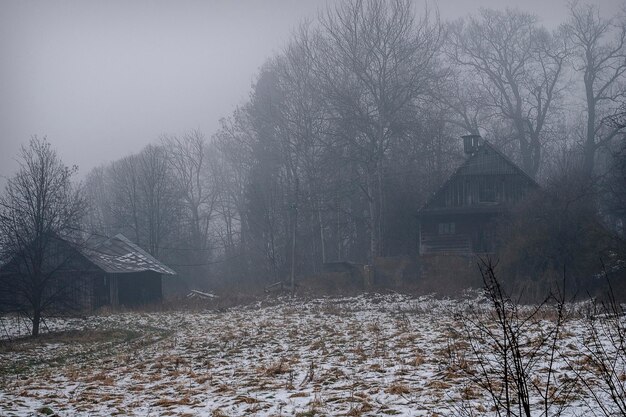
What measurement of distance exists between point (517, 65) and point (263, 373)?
40.8 m

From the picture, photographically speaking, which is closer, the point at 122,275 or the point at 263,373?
the point at 263,373

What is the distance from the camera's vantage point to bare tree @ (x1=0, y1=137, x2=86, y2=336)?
21969 mm

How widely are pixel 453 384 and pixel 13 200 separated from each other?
20.8 meters

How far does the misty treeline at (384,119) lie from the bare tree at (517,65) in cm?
11

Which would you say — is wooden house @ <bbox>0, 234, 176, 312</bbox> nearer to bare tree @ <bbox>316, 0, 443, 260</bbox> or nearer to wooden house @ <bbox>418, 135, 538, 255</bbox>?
bare tree @ <bbox>316, 0, 443, 260</bbox>

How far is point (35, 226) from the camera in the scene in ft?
73.9

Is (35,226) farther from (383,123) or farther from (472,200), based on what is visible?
(472,200)

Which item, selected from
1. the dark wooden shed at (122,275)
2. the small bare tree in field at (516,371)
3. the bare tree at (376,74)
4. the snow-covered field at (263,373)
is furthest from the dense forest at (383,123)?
the small bare tree in field at (516,371)

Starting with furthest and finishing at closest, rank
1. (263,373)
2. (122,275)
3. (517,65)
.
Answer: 1. (517,65)
2. (122,275)
3. (263,373)

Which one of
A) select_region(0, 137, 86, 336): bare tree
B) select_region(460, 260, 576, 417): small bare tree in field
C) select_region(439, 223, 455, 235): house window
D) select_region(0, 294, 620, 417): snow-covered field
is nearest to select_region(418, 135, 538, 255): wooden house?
select_region(439, 223, 455, 235): house window

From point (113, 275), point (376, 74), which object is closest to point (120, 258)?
point (113, 275)

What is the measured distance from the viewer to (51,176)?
76.3 ft

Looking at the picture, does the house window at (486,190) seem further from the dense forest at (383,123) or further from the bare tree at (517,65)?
the bare tree at (517,65)

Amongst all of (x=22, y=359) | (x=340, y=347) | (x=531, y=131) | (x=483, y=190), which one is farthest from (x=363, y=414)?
(x=531, y=131)
